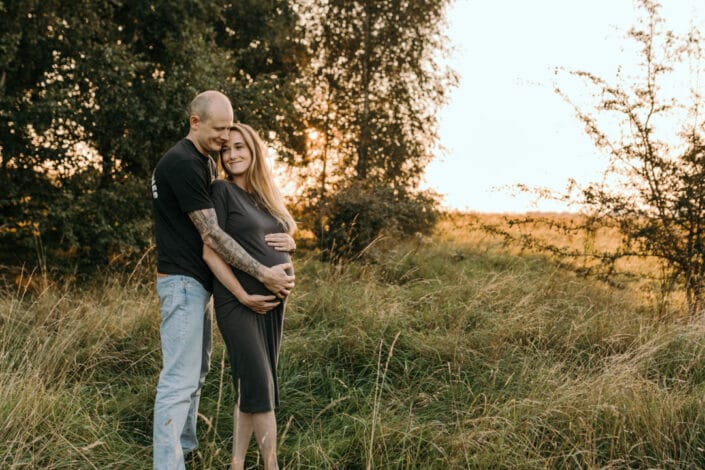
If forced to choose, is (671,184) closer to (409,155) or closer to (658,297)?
(658,297)

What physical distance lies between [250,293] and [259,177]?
717 mm

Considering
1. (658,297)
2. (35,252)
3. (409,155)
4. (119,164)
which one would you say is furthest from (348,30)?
(658,297)

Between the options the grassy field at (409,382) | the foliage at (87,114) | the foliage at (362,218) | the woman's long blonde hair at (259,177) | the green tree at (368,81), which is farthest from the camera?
the green tree at (368,81)

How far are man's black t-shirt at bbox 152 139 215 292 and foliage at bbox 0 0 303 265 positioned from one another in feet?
19.1

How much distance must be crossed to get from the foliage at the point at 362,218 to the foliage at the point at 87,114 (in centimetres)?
237

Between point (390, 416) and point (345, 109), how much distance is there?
1037cm

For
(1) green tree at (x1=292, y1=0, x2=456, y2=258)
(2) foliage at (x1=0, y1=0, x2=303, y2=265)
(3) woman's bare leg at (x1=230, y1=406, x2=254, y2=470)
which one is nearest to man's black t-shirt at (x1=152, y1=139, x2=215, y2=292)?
(3) woman's bare leg at (x1=230, y1=406, x2=254, y2=470)

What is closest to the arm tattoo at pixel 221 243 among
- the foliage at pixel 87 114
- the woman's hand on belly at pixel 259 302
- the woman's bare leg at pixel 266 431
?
the woman's hand on belly at pixel 259 302

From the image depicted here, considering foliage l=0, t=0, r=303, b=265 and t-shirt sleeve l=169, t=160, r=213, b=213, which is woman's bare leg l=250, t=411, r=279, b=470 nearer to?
t-shirt sleeve l=169, t=160, r=213, b=213

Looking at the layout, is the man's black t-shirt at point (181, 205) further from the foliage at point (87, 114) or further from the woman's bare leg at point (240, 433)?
the foliage at point (87, 114)

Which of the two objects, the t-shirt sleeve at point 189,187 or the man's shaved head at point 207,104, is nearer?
the t-shirt sleeve at point 189,187

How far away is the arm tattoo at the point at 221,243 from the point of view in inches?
136

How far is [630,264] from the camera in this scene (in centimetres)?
810

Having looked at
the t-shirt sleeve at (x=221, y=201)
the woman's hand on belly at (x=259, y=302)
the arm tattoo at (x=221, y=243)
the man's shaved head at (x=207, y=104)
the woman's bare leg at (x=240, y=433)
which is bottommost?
the woman's bare leg at (x=240, y=433)
